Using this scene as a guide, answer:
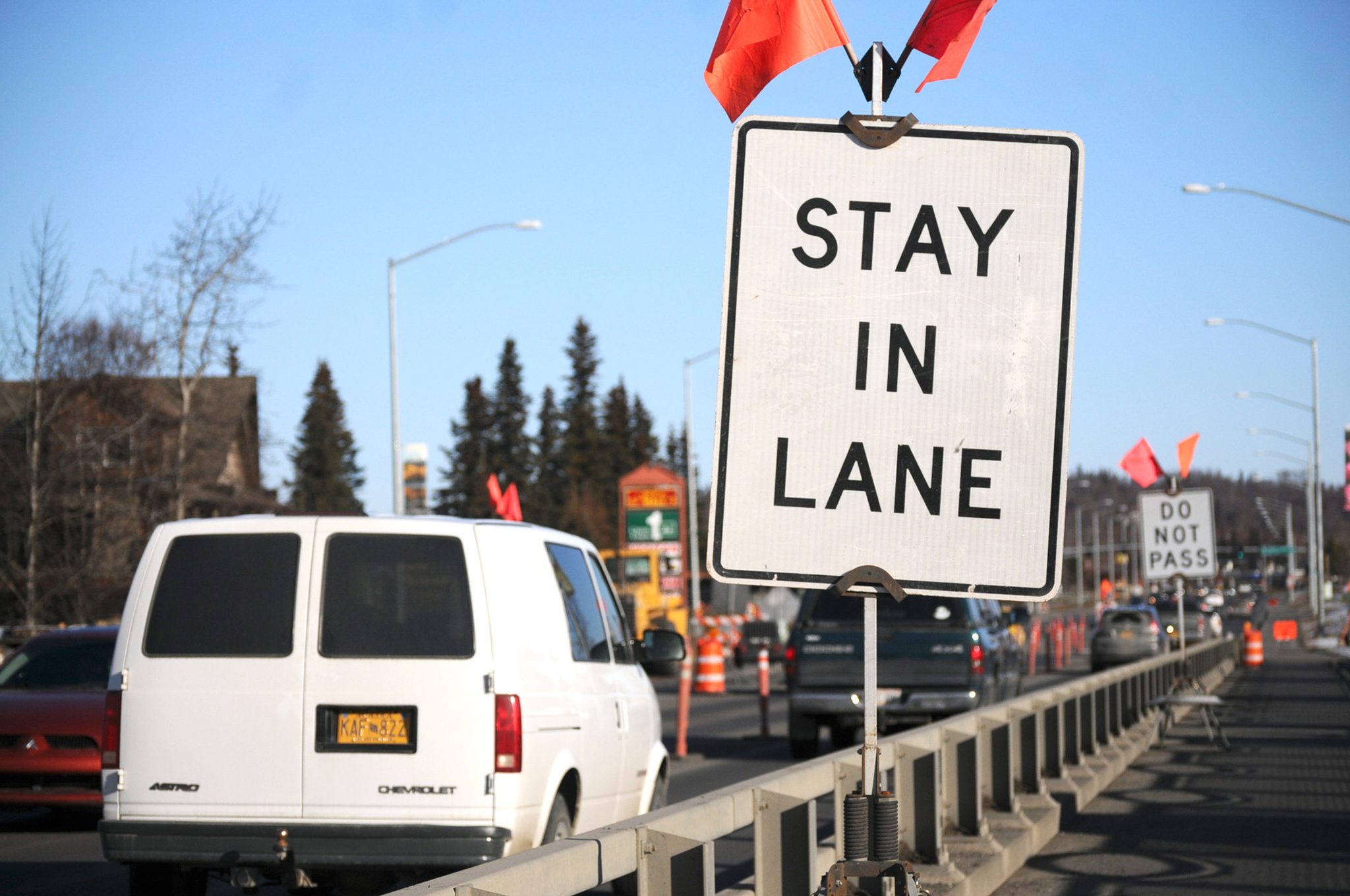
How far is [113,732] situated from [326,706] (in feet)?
3.33

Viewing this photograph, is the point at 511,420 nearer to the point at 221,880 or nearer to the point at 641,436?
the point at 641,436

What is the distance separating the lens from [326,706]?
23.5ft

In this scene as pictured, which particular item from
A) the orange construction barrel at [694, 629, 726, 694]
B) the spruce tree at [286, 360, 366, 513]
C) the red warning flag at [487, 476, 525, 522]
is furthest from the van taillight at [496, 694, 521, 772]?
the spruce tree at [286, 360, 366, 513]

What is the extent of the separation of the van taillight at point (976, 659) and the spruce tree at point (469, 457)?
101 m

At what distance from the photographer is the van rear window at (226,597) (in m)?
7.32

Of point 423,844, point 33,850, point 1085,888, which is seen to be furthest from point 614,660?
point 33,850

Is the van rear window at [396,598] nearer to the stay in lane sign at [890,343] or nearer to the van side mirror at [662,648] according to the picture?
the van side mirror at [662,648]

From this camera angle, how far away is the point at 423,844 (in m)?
6.95

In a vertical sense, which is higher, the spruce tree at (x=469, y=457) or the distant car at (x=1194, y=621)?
the spruce tree at (x=469, y=457)

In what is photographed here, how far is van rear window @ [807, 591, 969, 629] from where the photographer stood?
17250 millimetres

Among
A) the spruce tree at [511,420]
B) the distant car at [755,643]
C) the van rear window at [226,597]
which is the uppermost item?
the spruce tree at [511,420]

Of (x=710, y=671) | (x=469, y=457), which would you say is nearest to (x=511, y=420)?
(x=469, y=457)

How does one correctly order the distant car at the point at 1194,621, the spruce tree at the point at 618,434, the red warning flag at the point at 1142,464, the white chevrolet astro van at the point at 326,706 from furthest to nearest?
the spruce tree at the point at 618,434 → the distant car at the point at 1194,621 → the red warning flag at the point at 1142,464 → the white chevrolet astro van at the point at 326,706

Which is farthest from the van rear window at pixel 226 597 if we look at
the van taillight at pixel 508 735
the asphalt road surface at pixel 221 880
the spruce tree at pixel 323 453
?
the spruce tree at pixel 323 453
